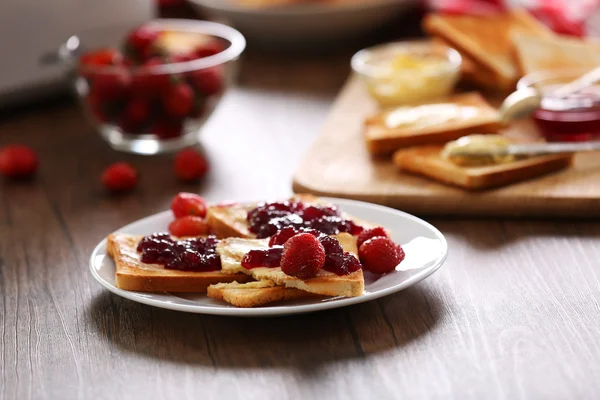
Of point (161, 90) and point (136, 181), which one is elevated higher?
point (161, 90)

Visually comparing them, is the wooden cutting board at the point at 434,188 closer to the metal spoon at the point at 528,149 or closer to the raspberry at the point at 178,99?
the metal spoon at the point at 528,149

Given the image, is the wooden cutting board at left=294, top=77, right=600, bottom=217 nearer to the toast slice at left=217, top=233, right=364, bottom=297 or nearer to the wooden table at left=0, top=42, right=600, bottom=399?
the wooden table at left=0, top=42, right=600, bottom=399

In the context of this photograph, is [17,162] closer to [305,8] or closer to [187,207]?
[187,207]

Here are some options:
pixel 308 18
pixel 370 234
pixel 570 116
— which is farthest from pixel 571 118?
pixel 308 18

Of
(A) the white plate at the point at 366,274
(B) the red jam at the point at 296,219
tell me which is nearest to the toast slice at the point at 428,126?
(A) the white plate at the point at 366,274

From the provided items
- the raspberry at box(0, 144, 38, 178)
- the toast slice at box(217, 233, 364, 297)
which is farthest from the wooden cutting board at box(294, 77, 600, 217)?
the raspberry at box(0, 144, 38, 178)

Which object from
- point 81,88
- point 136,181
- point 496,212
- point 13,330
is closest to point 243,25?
point 81,88

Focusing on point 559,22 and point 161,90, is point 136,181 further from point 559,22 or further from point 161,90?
point 559,22
